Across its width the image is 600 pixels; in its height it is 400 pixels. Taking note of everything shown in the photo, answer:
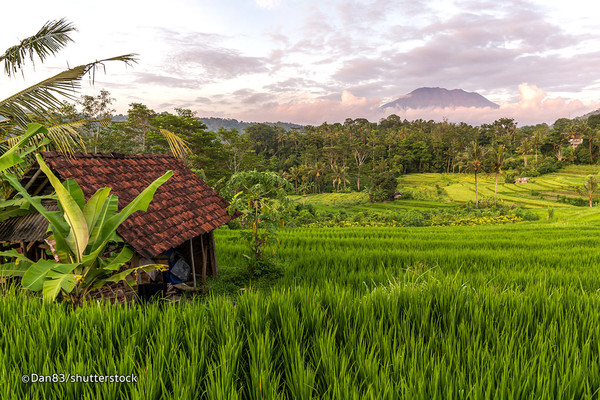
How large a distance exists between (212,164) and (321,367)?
95.1 feet

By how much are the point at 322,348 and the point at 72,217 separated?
2.93 meters

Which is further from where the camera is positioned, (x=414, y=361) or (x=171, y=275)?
(x=171, y=275)

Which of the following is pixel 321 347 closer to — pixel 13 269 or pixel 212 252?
pixel 13 269

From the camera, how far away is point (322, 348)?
1604mm

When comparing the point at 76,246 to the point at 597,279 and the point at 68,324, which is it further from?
the point at 597,279

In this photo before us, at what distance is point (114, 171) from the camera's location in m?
5.50

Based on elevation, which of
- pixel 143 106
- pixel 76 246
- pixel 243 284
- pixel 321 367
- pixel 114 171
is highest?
pixel 143 106

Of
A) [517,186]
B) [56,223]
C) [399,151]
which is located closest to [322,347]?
[56,223]

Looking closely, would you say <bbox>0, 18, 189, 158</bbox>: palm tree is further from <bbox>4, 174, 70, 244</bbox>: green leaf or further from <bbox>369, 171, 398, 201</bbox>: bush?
<bbox>369, 171, 398, 201</bbox>: bush

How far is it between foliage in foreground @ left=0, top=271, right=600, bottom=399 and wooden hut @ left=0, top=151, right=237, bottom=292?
6.84ft

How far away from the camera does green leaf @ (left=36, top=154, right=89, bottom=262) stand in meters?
3.09

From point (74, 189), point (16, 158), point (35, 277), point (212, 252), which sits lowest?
point (212, 252)

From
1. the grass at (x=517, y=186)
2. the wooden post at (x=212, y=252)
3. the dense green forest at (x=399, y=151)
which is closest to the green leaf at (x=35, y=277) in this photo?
the wooden post at (x=212, y=252)

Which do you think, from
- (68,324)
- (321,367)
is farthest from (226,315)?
(68,324)
